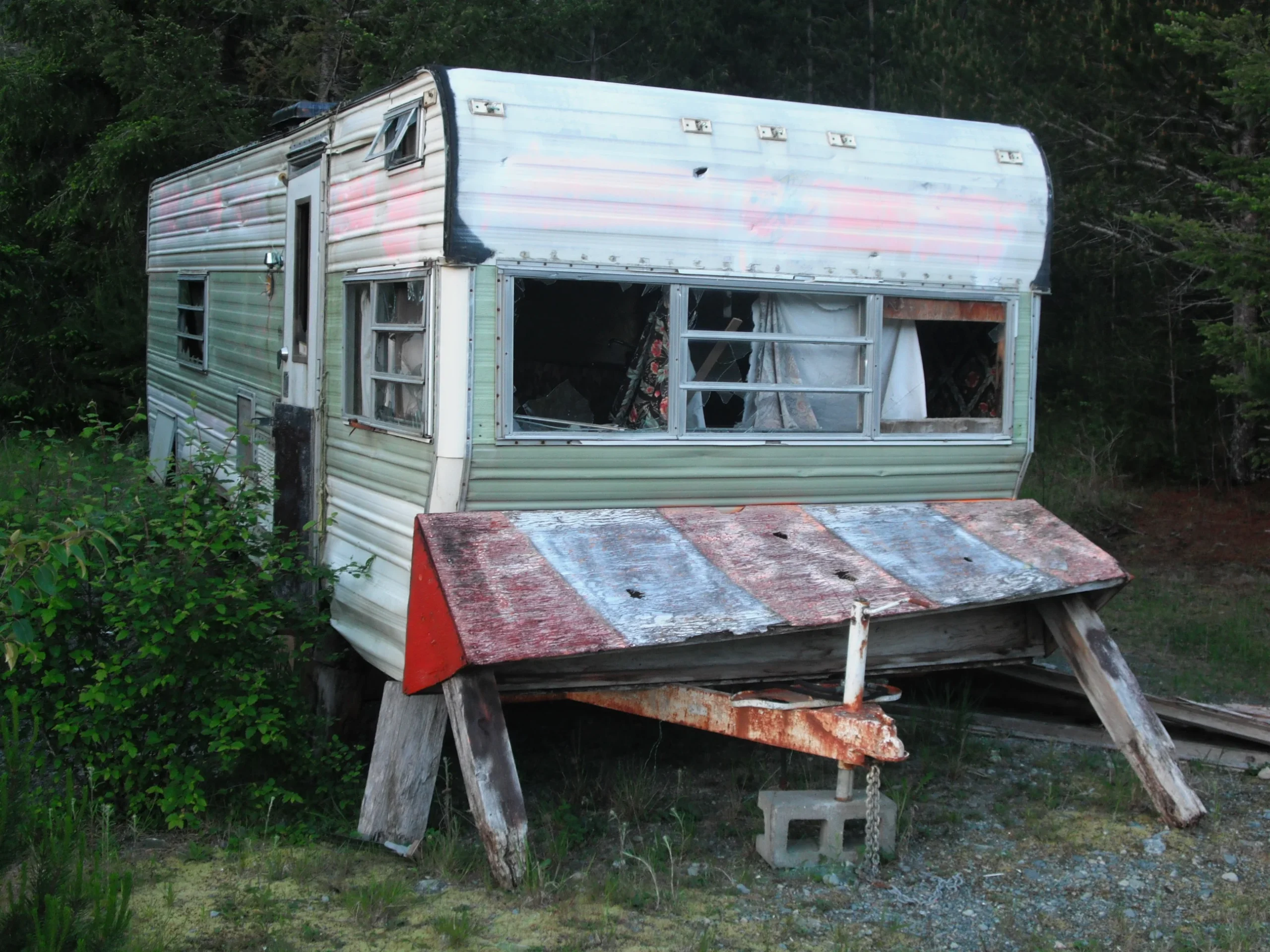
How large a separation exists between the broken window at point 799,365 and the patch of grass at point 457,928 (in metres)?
2.54

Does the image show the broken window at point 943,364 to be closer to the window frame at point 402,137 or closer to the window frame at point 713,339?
the window frame at point 713,339

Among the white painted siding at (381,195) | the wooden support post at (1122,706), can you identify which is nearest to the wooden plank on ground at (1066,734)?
the wooden support post at (1122,706)

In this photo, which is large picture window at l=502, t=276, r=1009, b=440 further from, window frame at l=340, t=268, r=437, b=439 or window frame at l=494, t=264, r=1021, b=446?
window frame at l=340, t=268, r=437, b=439

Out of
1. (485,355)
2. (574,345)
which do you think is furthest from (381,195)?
(574,345)

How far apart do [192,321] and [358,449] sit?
15.3 feet

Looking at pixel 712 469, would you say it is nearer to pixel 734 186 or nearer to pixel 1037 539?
pixel 734 186

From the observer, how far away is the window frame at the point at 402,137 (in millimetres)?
5711

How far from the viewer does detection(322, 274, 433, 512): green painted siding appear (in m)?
5.80

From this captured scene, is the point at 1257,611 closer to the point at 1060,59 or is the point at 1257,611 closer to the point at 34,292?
the point at 1060,59

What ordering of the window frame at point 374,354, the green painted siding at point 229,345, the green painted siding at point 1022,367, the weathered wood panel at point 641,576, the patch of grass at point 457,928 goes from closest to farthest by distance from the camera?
the patch of grass at point 457,928, the weathered wood panel at point 641,576, the window frame at point 374,354, the green painted siding at point 1022,367, the green painted siding at point 229,345

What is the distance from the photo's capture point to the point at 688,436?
19.6ft

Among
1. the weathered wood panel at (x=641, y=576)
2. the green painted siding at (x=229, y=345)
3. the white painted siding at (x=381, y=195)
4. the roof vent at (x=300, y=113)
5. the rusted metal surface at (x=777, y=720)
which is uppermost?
the roof vent at (x=300, y=113)

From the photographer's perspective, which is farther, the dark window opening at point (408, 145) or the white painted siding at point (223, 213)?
the white painted siding at point (223, 213)

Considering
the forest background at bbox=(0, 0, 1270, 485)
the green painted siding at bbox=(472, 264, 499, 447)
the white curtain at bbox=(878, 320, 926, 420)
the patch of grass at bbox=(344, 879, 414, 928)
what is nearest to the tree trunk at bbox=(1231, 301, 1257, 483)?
the forest background at bbox=(0, 0, 1270, 485)
